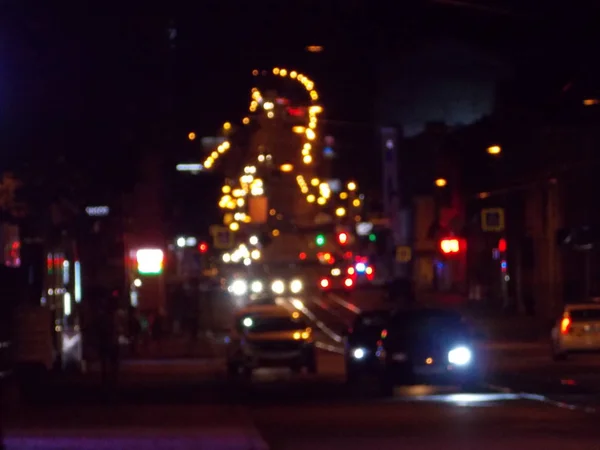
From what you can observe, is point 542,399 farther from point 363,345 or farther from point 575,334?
point 575,334

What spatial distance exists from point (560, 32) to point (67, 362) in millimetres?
18946

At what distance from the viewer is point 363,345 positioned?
84.9ft

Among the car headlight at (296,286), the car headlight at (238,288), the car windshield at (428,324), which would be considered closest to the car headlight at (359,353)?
the car windshield at (428,324)

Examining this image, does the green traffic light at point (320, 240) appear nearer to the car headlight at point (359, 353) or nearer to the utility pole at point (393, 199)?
the utility pole at point (393, 199)

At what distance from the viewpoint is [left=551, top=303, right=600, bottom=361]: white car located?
31750 mm

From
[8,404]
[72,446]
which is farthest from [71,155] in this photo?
[72,446]

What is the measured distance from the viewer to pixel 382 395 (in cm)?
2256

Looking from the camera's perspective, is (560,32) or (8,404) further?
(560,32)

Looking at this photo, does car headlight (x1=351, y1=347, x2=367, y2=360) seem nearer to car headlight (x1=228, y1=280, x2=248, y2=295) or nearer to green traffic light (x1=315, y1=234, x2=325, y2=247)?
car headlight (x1=228, y1=280, x2=248, y2=295)

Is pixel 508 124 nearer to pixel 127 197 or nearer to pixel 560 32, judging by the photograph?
pixel 560 32

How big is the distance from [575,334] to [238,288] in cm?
2944

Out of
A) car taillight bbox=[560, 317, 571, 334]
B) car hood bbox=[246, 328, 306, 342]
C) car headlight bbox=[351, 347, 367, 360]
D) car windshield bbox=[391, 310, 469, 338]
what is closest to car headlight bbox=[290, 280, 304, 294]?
car taillight bbox=[560, 317, 571, 334]

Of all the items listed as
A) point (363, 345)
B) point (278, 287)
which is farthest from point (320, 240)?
point (363, 345)

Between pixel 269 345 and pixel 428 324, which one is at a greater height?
pixel 428 324
